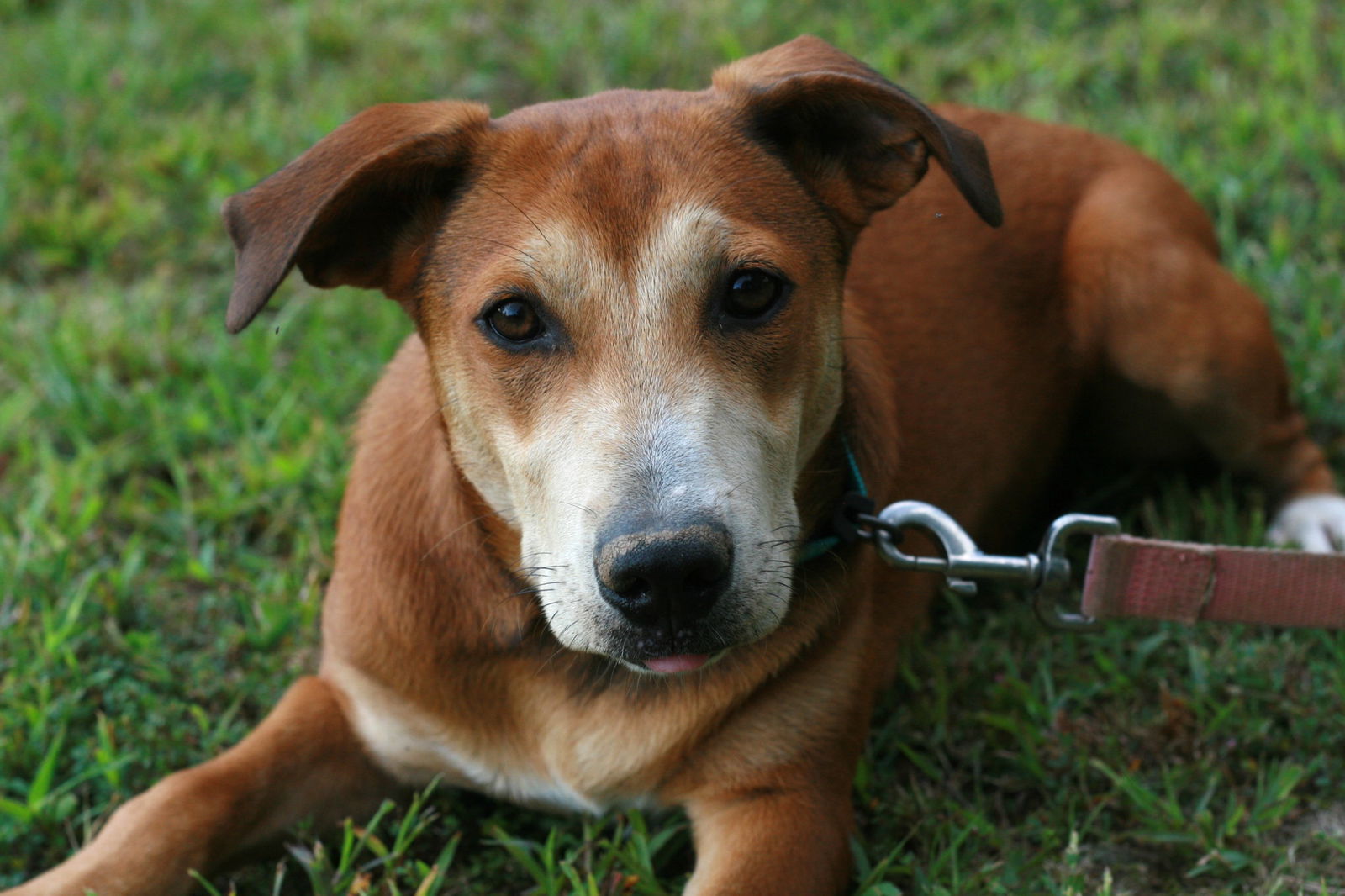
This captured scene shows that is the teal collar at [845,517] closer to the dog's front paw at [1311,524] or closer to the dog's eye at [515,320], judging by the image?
the dog's eye at [515,320]

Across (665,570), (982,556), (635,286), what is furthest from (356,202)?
(982,556)

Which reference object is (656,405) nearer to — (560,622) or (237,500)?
(560,622)

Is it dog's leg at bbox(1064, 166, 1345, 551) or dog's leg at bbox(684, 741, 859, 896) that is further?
dog's leg at bbox(1064, 166, 1345, 551)

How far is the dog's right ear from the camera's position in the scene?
8.62 feet

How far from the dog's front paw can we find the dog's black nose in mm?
2434

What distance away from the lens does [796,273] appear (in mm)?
2799

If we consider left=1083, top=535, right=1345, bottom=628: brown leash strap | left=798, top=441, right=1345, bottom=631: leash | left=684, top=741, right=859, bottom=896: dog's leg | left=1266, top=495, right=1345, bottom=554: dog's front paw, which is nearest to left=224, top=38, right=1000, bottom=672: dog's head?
left=798, top=441, right=1345, bottom=631: leash

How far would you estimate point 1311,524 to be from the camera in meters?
4.25

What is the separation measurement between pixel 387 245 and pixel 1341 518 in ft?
9.85

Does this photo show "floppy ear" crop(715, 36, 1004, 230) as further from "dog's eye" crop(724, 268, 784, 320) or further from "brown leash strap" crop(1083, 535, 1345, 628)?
"brown leash strap" crop(1083, 535, 1345, 628)

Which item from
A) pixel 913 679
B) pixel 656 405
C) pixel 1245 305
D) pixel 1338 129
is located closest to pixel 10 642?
pixel 656 405

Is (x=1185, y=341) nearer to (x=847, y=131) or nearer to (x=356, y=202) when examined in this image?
(x=847, y=131)

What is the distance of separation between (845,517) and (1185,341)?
1624 mm

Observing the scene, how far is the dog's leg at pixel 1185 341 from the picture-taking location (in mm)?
4113
